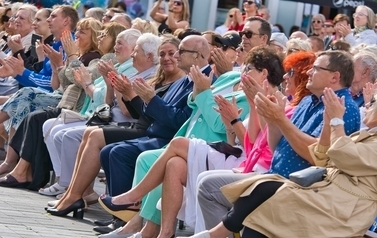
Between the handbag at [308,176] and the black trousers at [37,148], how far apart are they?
184 inches

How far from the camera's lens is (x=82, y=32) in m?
11.1

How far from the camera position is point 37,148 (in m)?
10.6

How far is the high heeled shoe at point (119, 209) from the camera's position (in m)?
8.00

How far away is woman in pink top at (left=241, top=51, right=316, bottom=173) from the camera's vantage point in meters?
7.15

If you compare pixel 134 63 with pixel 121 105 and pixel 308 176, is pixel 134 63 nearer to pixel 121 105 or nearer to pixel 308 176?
pixel 121 105

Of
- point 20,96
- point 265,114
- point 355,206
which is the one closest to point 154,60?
point 20,96

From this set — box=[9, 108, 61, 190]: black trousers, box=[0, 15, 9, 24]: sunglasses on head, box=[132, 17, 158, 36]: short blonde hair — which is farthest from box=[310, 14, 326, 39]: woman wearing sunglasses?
box=[9, 108, 61, 190]: black trousers

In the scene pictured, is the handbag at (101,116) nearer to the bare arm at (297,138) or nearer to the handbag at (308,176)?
the bare arm at (297,138)

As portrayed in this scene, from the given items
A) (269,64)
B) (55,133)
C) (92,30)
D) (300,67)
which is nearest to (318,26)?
(92,30)

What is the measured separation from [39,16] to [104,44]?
2148 mm

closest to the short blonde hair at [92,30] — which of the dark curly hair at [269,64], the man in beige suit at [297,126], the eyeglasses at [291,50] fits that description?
the eyeglasses at [291,50]

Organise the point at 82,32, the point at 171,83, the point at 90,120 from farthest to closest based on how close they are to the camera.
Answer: the point at 82,32 < the point at 90,120 < the point at 171,83

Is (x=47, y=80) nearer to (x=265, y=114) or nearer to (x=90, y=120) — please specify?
(x=90, y=120)

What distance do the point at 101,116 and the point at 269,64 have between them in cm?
225
